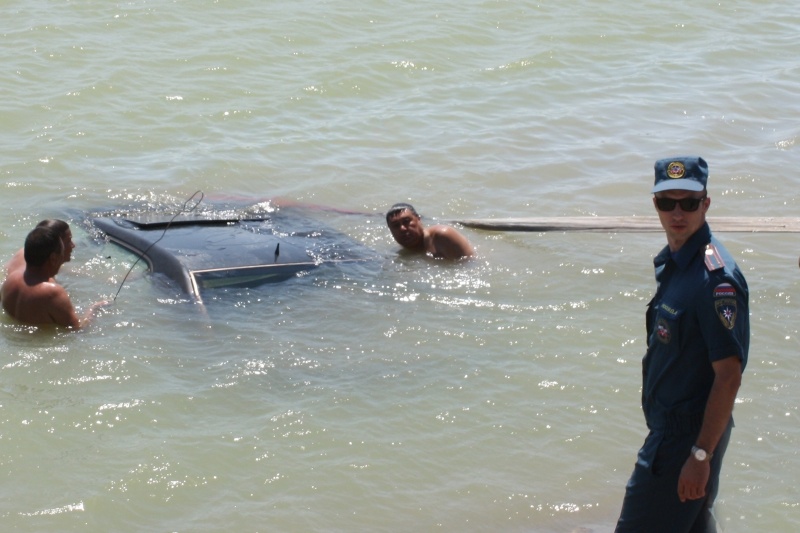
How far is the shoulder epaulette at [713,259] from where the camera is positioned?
3.49m

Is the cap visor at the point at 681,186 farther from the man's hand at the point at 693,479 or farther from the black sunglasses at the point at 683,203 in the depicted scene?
the man's hand at the point at 693,479

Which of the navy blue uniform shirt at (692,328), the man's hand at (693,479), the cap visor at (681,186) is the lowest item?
the man's hand at (693,479)

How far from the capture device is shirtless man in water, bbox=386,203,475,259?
8.34m

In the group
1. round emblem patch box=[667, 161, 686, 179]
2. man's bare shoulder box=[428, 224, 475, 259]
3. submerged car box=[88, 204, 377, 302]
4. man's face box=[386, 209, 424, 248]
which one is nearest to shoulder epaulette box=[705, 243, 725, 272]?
round emblem patch box=[667, 161, 686, 179]

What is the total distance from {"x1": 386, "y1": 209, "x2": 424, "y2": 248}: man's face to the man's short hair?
260 centimetres

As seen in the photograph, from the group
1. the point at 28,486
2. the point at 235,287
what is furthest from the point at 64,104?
the point at 28,486

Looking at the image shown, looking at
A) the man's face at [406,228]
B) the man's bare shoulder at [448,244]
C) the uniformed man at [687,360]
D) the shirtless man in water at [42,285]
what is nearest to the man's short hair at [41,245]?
the shirtless man in water at [42,285]

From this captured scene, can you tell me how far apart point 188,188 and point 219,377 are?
4.00 m

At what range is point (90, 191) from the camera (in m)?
9.73

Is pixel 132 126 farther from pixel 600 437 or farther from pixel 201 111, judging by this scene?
pixel 600 437

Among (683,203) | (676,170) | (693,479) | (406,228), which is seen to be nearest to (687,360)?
(693,479)

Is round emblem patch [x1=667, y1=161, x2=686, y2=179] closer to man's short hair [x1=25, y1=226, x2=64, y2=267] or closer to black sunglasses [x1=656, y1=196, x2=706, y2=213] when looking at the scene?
black sunglasses [x1=656, y1=196, x2=706, y2=213]

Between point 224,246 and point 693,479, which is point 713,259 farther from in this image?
point 224,246

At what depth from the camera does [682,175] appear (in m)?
3.60
